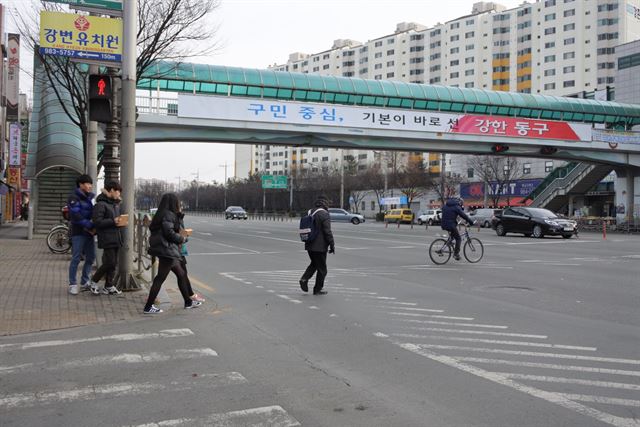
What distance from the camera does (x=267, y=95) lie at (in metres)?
35.1

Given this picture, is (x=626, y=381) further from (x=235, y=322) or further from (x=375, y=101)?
(x=375, y=101)

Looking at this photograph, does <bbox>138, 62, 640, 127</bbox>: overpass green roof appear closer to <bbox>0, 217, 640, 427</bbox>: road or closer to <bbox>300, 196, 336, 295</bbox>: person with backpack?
<bbox>300, 196, 336, 295</bbox>: person with backpack

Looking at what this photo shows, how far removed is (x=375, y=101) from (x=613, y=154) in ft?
59.6

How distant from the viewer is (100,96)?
31.0 ft

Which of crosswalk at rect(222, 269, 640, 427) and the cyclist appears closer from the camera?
crosswalk at rect(222, 269, 640, 427)

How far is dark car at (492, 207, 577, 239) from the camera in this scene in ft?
92.2

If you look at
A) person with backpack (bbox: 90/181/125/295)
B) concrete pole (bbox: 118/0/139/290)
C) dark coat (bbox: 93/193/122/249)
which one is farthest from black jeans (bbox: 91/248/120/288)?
concrete pole (bbox: 118/0/139/290)

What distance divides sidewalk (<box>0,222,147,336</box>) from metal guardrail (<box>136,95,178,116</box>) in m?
17.3

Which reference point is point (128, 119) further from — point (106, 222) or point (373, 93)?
point (373, 93)

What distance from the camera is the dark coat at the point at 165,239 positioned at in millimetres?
8031

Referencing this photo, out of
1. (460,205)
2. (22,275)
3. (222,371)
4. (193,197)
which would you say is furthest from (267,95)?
(193,197)

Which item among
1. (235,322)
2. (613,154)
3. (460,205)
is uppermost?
(613,154)

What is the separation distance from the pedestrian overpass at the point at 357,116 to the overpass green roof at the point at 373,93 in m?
0.06

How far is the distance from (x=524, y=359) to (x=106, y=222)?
6.23 metres
